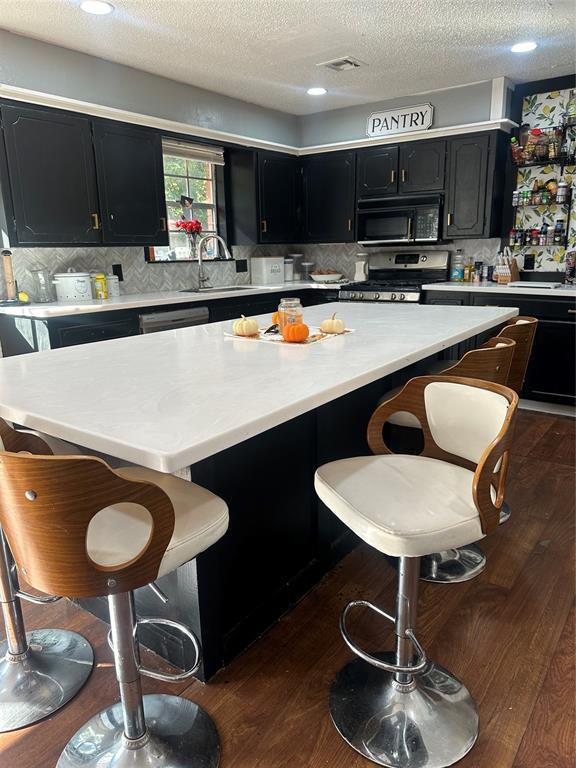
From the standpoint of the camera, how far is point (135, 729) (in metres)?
1.31

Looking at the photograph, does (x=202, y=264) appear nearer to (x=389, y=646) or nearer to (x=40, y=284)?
(x=40, y=284)

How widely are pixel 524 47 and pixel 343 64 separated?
4.10ft

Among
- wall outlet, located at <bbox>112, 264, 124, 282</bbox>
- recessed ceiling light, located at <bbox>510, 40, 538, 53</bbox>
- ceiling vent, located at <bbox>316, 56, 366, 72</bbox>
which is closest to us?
recessed ceiling light, located at <bbox>510, 40, 538, 53</bbox>

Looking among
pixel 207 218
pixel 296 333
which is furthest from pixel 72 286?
pixel 296 333

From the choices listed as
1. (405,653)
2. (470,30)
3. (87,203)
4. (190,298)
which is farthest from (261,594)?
(470,30)

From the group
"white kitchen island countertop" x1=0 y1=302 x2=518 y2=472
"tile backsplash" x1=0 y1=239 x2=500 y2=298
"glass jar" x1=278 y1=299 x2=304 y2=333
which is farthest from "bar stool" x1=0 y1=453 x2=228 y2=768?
"tile backsplash" x1=0 y1=239 x2=500 y2=298

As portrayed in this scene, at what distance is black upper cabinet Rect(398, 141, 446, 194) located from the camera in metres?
4.72

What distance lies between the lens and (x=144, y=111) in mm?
4223

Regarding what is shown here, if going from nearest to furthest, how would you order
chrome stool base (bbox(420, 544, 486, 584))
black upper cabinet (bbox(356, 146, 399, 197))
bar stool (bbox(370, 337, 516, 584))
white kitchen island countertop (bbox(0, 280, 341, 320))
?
bar stool (bbox(370, 337, 516, 584)), chrome stool base (bbox(420, 544, 486, 584)), white kitchen island countertop (bbox(0, 280, 341, 320)), black upper cabinet (bbox(356, 146, 399, 197))

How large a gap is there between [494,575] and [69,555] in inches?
68.3

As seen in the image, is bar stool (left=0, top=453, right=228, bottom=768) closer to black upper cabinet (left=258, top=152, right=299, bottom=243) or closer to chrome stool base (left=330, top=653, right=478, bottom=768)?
chrome stool base (left=330, top=653, right=478, bottom=768)

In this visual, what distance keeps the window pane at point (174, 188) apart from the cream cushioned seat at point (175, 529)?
158 inches

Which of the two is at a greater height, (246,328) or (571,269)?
(571,269)

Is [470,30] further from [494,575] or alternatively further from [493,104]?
[494,575]
